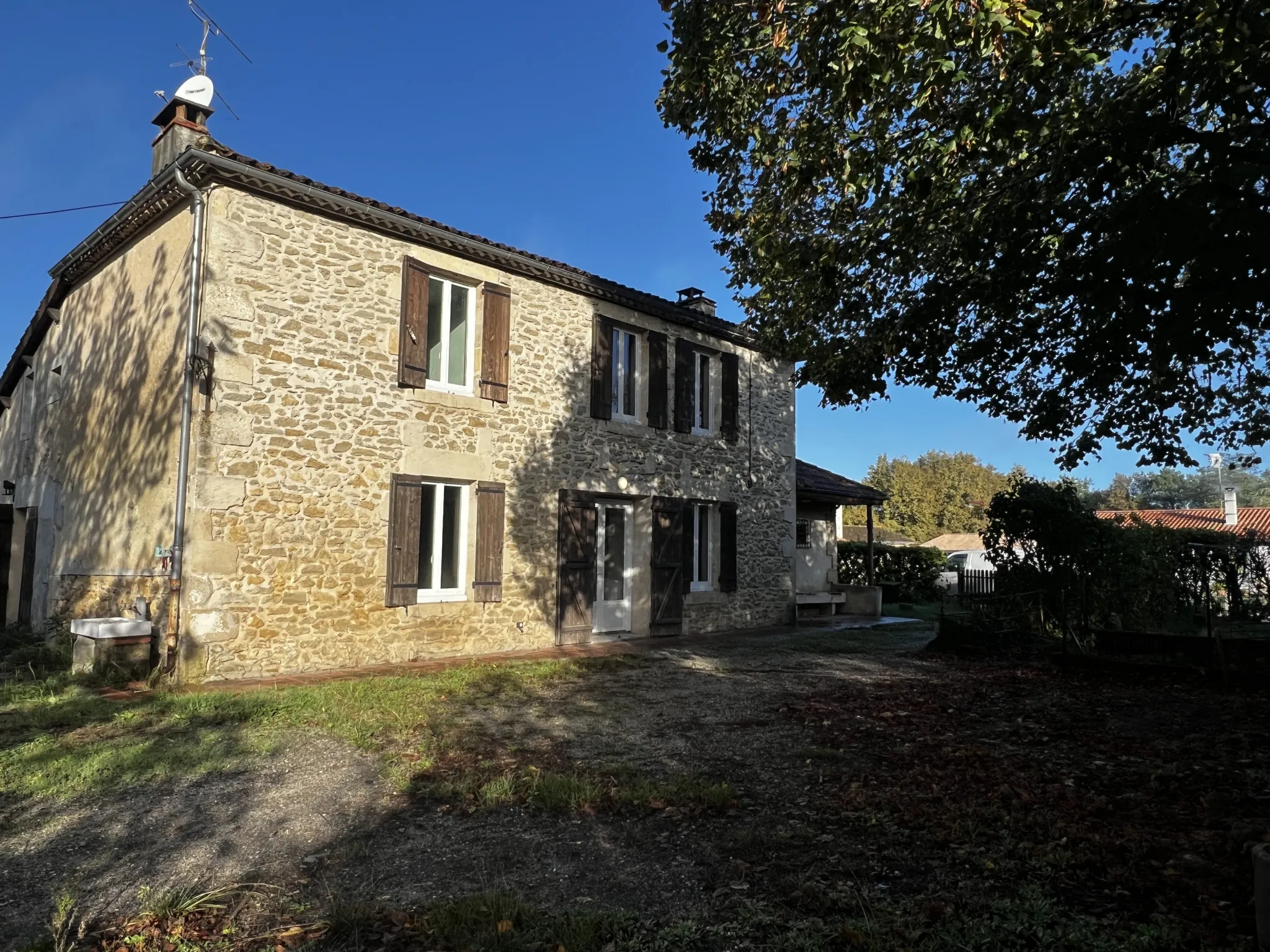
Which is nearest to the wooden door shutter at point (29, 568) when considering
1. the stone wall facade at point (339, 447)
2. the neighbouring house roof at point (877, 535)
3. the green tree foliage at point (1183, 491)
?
the stone wall facade at point (339, 447)

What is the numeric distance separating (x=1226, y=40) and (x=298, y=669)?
29.3 feet

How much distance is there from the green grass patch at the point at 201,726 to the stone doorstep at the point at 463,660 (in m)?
0.23

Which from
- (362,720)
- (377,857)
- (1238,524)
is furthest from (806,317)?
(1238,524)

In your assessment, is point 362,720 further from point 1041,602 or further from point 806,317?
point 1041,602

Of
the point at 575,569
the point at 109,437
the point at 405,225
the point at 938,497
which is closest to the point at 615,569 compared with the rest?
the point at 575,569

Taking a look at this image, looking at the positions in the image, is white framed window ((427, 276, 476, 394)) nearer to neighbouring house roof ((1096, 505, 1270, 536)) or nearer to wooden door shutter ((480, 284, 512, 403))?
wooden door shutter ((480, 284, 512, 403))

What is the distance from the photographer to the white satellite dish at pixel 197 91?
8.80 meters

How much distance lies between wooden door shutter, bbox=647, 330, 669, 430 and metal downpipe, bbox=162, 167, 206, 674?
608 cm

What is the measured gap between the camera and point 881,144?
5637mm

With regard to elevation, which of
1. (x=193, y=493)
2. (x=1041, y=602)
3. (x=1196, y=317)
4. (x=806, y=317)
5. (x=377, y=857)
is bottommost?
(x=377, y=857)

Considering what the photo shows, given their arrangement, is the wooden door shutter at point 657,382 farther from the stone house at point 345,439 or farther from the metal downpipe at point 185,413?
the metal downpipe at point 185,413

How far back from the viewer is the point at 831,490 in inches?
626

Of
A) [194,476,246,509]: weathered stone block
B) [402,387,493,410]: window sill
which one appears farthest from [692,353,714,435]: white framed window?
[194,476,246,509]: weathered stone block

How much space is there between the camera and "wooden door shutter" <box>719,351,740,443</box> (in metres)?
13.2
